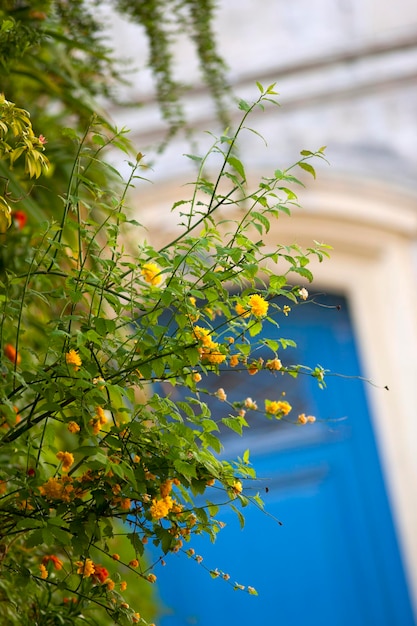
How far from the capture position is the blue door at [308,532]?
277 centimetres

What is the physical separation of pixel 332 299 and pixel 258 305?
2294 mm

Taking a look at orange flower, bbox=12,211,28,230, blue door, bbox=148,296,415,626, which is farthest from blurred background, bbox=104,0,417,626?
orange flower, bbox=12,211,28,230

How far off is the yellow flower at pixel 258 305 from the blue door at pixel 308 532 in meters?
1.96

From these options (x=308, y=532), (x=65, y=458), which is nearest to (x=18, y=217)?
(x=65, y=458)

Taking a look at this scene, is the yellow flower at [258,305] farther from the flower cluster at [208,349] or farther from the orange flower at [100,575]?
the orange flower at [100,575]

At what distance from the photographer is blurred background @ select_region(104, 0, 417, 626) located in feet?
9.19

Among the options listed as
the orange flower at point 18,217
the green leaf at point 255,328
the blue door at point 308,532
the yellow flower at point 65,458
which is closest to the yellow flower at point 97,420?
the yellow flower at point 65,458

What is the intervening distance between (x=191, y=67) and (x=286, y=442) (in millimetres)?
1111

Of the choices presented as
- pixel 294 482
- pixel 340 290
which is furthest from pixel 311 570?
pixel 340 290

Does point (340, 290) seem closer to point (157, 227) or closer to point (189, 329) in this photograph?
point (157, 227)

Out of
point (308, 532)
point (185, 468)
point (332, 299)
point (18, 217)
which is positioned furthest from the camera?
point (332, 299)

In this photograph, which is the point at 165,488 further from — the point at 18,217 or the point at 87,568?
the point at 18,217

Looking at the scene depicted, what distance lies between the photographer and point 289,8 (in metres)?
3.03

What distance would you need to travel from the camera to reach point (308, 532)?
9.32 ft
